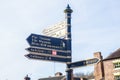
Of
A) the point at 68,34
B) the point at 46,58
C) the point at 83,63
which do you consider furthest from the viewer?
the point at 68,34

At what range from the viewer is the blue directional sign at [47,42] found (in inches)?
471

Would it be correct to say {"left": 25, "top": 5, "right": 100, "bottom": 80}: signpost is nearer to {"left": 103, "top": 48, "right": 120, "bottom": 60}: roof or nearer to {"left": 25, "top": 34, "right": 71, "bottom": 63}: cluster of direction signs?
{"left": 25, "top": 34, "right": 71, "bottom": 63}: cluster of direction signs

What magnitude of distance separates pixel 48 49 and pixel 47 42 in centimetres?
32

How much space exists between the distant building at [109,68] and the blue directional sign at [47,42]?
1249 inches

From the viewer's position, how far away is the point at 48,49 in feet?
40.1

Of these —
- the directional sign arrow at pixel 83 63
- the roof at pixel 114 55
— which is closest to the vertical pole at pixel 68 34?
the directional sign arrow at pixel 83 63

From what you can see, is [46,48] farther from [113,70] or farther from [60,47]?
[113,70]

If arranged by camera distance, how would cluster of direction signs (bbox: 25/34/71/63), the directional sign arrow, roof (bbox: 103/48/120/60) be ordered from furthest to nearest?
1. roof (bbox: 103/48/120/60)
2. the directional sign arrow
3. cluster of direction signs (bbox: 25/34/71/63)

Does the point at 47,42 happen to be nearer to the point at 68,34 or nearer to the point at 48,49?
the point at 48,49

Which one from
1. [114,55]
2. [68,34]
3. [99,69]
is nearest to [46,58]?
[68,34]

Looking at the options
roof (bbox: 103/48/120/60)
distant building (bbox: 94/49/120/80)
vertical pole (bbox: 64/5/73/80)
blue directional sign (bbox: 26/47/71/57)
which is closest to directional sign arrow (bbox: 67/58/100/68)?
vertical pole (bbox: 64/5/73/80)

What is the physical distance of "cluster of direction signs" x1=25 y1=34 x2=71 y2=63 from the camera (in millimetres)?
11859

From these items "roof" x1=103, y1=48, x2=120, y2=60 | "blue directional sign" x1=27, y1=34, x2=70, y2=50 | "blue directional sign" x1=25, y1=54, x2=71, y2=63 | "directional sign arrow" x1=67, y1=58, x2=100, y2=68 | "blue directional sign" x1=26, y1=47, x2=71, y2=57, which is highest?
"roof" x1=103, y1=48, x2=120, y2=60

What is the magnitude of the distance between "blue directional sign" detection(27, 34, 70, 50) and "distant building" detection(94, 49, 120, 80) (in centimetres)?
3173
